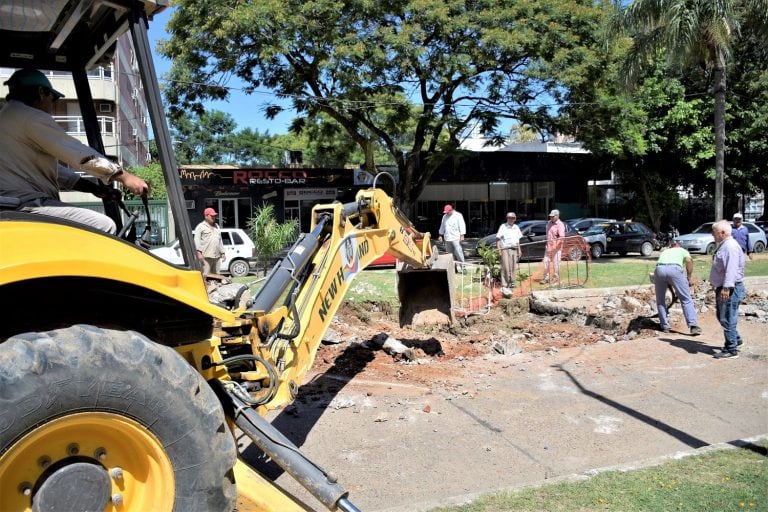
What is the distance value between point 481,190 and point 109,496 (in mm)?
35587

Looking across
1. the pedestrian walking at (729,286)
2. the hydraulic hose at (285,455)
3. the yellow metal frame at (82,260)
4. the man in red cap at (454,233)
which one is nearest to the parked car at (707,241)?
the man in red cap at (454,233)

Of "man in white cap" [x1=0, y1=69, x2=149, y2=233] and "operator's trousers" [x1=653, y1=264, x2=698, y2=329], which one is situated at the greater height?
"man in white cap" [x1=0, y1=69, x2=149, y2=233]

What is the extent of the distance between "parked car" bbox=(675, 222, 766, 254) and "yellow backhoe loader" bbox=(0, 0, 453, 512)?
2486 cm

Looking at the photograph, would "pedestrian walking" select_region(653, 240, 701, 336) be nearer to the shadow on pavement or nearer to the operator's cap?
the shadow on pavement

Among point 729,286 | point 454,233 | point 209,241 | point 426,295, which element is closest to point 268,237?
point 209,241

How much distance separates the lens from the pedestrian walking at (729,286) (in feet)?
28.6

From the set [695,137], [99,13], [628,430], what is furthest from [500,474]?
[695,137]

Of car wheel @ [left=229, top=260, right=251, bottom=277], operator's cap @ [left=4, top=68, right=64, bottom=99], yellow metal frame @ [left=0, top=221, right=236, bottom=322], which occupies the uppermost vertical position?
operator's cap @ [left=4, top=68, right=64, bottom=99]

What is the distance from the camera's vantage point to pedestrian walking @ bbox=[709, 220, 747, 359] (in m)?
8.73

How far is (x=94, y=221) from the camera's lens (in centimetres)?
331

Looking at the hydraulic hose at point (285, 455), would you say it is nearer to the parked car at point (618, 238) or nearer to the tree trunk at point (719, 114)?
the tree trunk at point (719, 114)

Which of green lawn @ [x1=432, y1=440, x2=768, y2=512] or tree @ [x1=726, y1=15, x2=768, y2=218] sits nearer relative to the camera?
green lawn @ [x1=432, y1=440, x2=768, y2=512]

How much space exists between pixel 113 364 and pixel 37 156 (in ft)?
3.91

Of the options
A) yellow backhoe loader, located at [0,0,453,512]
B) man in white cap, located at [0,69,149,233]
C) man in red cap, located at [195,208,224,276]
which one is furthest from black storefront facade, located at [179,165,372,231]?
man in white cap, located at [0,69,149,233]
